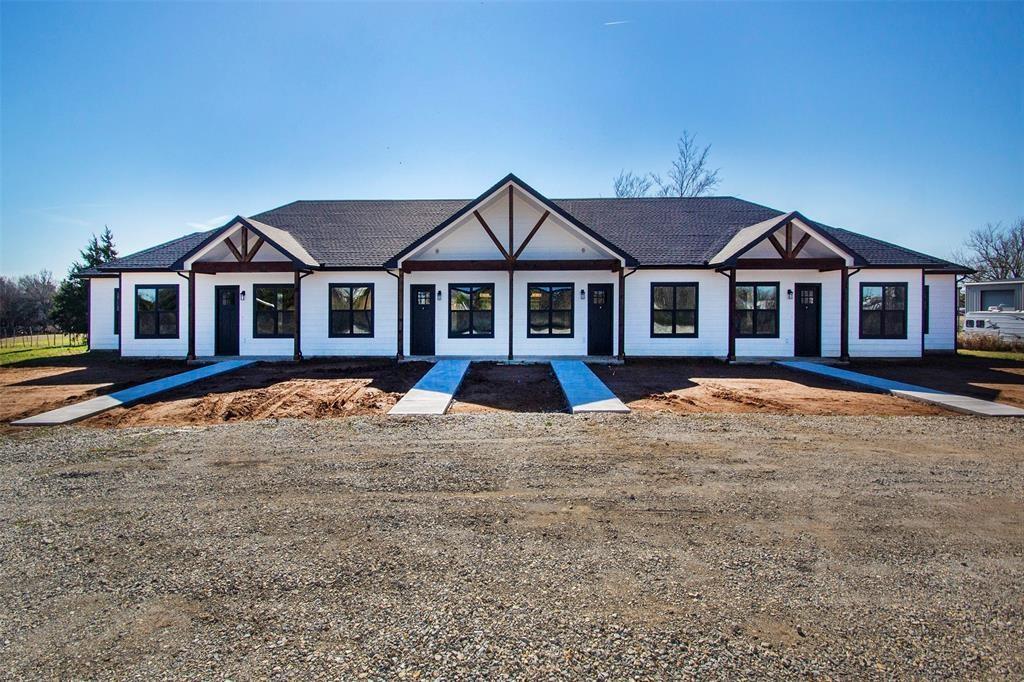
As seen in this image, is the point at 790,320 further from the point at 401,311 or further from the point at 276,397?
the point at 276,397

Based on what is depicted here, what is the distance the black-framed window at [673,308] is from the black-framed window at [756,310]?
4.81ft

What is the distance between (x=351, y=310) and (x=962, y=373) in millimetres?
17466

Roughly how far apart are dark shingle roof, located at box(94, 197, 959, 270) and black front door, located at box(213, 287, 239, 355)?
1.75m

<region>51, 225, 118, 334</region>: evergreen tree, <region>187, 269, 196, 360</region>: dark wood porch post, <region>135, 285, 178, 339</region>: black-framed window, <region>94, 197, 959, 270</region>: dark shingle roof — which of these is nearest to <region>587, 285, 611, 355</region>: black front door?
<region>94, 197, 959, 270</region>: dark shingle roof

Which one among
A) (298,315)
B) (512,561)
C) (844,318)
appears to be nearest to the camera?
(512,561)

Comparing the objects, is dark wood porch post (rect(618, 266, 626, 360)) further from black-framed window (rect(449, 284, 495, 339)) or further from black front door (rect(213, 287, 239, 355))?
black front door (rect(213, 287, 239, 355))

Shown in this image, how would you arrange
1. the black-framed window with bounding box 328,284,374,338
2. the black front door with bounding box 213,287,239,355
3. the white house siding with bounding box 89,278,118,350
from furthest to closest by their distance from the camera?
the white house siding with bounding box 89,278,118,350 < the black front door with bounding box 213,287,239,355 < the black-framed window with bounding box 328,284,374,338

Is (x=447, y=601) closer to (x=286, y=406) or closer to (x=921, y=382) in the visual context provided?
(x=286, y=406)

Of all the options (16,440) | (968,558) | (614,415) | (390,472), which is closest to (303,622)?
(390,472)

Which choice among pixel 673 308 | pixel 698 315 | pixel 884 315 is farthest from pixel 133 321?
pixel 884 315

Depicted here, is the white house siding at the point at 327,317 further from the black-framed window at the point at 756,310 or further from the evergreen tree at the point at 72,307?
the evergreen tree at the point at 72,307

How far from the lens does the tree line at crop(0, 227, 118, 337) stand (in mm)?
31522

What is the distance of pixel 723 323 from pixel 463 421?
11349 millimetres

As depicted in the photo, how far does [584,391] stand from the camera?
10.3m
